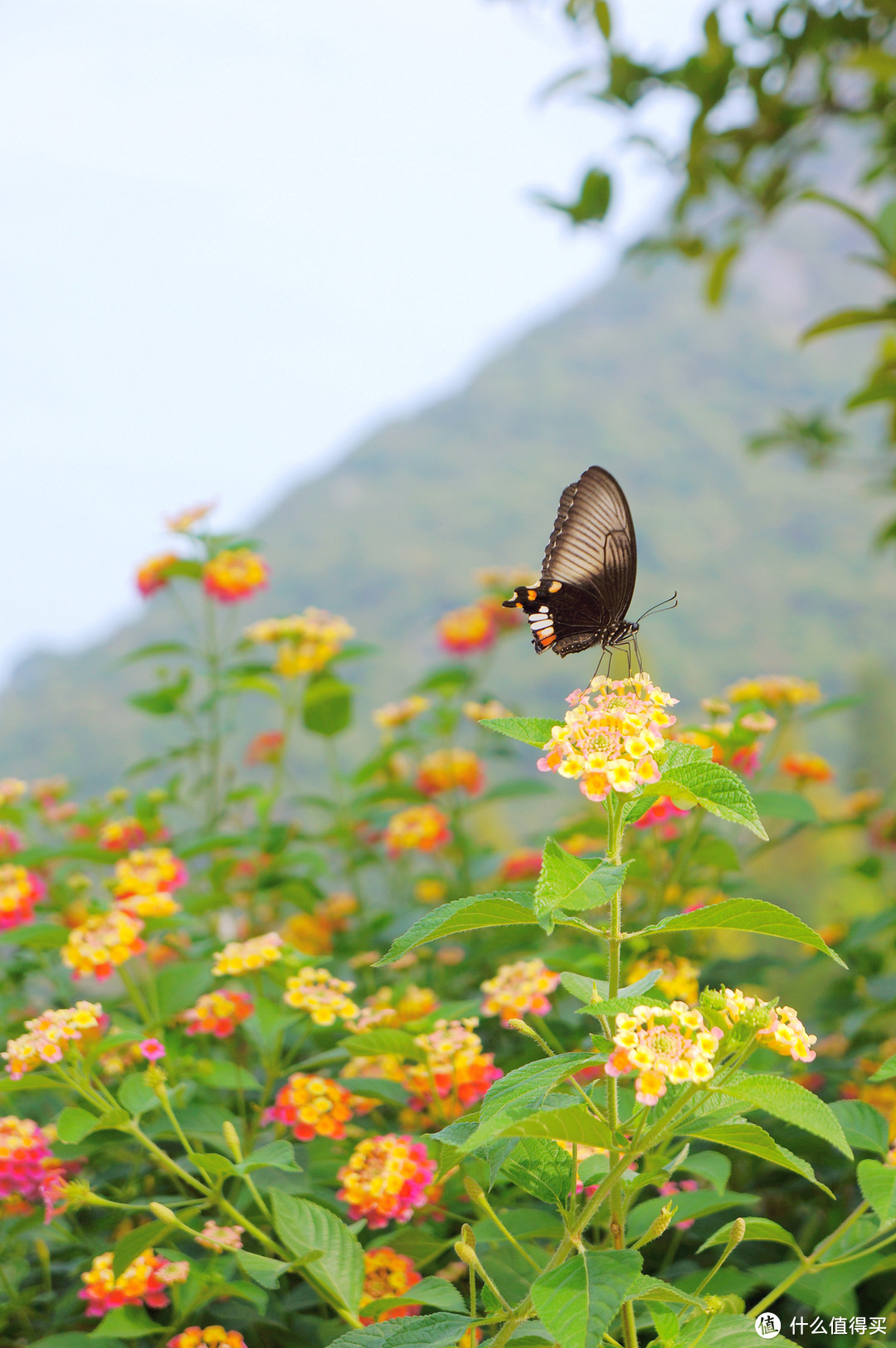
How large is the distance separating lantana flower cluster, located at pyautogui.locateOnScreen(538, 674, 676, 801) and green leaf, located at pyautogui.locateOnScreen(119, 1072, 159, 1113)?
26.5 inches

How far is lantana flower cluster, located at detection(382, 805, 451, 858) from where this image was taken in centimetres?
230

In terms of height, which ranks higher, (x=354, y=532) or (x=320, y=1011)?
(x=354, y=532)

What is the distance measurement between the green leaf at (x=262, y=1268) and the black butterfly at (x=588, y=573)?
84 centimetres

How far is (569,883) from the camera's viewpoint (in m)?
0.76

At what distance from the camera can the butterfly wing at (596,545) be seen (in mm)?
1396

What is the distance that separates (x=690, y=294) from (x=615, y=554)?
419ft

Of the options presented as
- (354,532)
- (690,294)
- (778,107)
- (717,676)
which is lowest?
(778,107)

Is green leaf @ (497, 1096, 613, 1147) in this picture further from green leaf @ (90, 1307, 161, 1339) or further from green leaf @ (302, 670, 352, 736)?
green leaf @ (302, 670, 352, 736)

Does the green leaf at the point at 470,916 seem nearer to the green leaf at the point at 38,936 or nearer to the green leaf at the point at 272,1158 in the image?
the green leaf at the point at 272,1158

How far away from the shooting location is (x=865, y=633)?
2884 inches

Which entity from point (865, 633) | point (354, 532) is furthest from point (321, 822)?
point (354, 532)

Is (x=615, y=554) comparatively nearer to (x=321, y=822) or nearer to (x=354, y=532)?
(x=321, y=822)

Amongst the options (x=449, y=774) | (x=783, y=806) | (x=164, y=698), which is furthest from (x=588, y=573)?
(x=164, y=698)

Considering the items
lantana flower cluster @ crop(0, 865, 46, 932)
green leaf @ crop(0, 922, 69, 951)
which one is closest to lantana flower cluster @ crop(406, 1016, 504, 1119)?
green leaf @ crop(0, 922, 69, 951)
